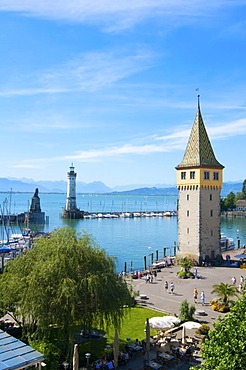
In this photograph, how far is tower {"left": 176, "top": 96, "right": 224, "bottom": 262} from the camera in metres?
53.3

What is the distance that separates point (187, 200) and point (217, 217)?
4.56 m

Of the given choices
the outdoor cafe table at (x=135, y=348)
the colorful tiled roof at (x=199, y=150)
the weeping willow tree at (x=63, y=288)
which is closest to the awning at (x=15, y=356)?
the weeping willow tree at (x=63, y=288)

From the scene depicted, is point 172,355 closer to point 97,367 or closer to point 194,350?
point 194,350

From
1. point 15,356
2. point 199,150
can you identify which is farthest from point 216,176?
point 15,356

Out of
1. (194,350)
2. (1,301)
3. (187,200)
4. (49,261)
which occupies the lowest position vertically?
(194,350)

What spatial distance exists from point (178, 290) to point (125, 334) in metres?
13.4

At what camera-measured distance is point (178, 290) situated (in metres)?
39.1

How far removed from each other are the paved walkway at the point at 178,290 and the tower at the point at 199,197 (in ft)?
12.6

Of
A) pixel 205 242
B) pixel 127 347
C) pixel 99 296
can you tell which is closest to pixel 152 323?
pixel 127 347

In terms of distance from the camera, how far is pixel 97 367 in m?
21.0

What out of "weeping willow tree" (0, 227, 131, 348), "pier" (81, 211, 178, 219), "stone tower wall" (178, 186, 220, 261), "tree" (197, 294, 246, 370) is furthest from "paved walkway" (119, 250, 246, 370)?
"pier" (81, 211, 178, 219)

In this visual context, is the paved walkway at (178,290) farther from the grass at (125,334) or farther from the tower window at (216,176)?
the tower window at (216,176)

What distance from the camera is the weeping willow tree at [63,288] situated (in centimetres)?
2008

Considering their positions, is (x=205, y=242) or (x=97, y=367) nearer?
(x=97, y=367)
